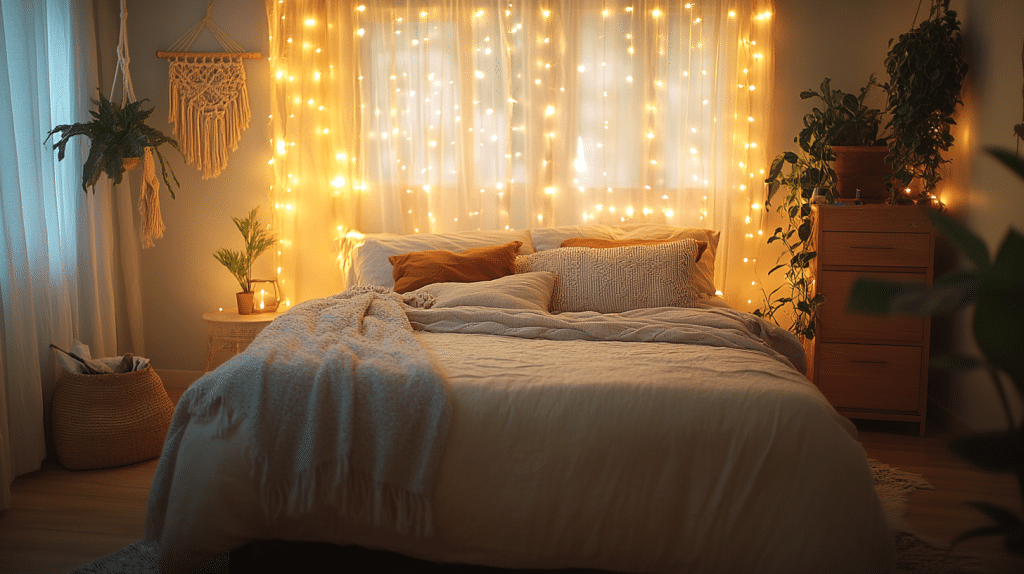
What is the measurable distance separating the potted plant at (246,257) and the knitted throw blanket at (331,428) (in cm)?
174

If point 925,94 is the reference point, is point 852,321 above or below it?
below

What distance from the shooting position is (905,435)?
3.18 meters


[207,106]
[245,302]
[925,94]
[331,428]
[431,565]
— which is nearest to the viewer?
[331,428]

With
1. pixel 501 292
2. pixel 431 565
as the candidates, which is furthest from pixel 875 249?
pixel 431 565

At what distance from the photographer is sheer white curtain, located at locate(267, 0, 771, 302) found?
3.55 meters

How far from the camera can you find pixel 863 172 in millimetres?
3275

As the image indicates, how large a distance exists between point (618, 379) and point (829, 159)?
6.94 ft

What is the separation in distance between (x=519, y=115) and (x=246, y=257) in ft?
5.36

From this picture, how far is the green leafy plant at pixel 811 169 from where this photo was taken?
10.7 feet

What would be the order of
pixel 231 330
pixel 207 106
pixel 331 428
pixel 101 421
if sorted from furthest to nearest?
pixel 207 106 → pixel 231 330 → pixel 101 421 → pixel 331 428

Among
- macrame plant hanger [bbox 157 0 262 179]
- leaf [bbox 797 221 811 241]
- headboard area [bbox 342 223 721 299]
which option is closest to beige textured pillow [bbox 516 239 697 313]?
headboard area [bbox 342 223 721 299]

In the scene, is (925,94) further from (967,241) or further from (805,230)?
(967,241)

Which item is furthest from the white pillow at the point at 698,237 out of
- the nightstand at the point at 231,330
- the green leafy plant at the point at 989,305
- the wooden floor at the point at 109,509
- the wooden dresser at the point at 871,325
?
the green leafy plant at the point at 989,305

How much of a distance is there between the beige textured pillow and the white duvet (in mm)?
1052
